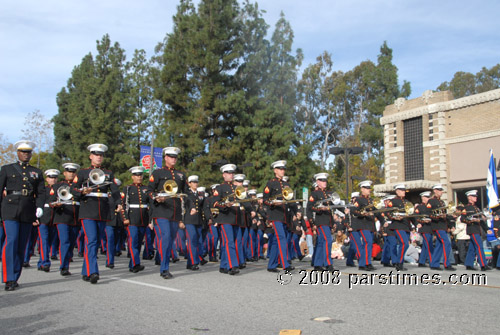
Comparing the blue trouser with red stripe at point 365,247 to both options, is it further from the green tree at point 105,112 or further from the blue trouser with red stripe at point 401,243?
the green tree at point 105,112

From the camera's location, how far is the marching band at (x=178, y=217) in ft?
29.8

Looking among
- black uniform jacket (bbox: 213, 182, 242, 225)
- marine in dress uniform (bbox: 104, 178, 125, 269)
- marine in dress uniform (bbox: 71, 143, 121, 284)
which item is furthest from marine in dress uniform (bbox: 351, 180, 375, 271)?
marine in dress uniform (bbox: 71, 143, 121, 284)

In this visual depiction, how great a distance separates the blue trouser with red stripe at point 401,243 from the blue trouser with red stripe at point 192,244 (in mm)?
5225

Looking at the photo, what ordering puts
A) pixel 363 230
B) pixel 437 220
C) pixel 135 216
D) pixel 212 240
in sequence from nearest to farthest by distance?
pixel 135 216, pixel 363 230, pixel 437 220, pixel 212 240

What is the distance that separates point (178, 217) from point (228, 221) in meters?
1.41

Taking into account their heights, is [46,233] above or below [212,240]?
above

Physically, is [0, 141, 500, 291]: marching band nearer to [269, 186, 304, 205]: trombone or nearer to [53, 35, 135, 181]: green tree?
[269, 186, 304, 205]: trombone

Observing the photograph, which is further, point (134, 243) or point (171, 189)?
point (134, 243)

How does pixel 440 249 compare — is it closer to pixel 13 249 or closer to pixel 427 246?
pixel 427 246

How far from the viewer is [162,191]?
34.1 ft

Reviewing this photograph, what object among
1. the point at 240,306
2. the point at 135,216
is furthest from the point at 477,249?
the point at 240,306

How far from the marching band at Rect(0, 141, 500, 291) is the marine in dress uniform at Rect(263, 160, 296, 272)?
0.07 ft

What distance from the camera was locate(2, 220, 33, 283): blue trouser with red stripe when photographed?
853cm

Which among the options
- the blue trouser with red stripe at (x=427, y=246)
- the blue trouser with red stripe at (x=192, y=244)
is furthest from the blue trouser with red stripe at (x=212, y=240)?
the blue trouser with red stripe at (x=427, y=246)
